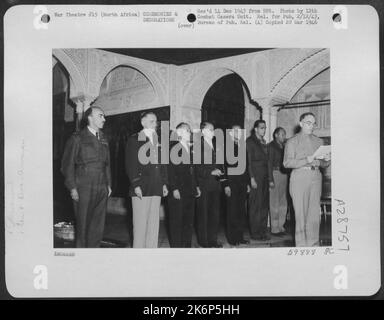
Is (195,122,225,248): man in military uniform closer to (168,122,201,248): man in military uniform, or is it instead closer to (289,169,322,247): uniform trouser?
(168,122,201,248): man in military uniform

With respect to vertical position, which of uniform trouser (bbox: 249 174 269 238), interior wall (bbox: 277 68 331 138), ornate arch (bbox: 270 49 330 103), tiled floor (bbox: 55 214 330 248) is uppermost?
ornate arch (bbox: 270 49 330 103)

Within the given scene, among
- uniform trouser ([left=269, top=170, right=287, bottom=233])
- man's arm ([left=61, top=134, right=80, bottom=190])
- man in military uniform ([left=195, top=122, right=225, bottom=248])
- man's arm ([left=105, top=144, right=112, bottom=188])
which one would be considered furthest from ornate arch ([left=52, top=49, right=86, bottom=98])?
uniform trouser ([left=269, top=170, right=287, bottom=233])

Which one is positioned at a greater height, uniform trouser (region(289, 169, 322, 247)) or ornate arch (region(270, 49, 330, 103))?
ornate arch (region(270, 49, 330, 103))

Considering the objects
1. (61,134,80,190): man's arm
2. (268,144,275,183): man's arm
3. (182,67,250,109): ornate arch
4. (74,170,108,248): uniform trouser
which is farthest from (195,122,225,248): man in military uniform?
(61,134,80,190): man's arm

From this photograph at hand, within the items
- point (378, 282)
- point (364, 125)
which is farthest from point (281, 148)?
point (378, 282)

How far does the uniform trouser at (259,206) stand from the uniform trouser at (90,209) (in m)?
0.69

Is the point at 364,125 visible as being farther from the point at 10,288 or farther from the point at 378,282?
the point at 10,288

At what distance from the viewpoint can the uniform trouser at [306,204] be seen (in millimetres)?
2014

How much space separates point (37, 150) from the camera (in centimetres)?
199

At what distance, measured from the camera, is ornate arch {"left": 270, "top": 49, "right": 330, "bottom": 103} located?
1996 mm

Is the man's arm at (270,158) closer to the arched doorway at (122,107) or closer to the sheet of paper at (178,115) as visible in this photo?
the sheet of paper at (178,115)

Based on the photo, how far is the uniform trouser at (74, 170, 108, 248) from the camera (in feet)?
→ 6.54

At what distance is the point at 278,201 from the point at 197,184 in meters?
0.39
